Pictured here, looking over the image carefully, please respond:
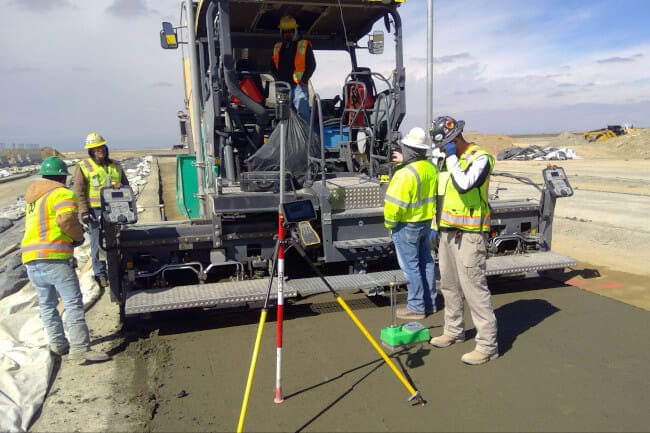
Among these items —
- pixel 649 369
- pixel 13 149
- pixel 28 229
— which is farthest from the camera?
pixel 13 149

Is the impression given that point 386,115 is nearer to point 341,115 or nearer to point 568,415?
point 341,115

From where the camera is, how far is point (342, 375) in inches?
153

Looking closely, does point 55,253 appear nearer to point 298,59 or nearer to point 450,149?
point 450,149

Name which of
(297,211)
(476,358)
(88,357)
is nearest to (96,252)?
(88,357)

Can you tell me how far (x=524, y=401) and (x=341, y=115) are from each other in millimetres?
4329

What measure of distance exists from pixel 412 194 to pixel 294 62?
2630 millimetres

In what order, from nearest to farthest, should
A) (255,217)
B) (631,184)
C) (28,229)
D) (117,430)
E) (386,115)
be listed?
(117,430), (28,229), (255,217), (386,115), (631,184)

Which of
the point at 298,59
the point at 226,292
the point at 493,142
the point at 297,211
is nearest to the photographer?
the point at 297,211

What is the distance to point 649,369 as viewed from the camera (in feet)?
12.6

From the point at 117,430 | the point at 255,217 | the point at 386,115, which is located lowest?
the point at 117,430

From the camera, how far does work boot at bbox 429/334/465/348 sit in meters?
4.30

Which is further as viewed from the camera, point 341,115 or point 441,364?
point 341,115

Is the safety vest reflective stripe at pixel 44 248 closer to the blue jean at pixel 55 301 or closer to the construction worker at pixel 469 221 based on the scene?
the blue jean at pixel 55 301

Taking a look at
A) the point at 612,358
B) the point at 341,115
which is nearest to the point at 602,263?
the point at 612,358
